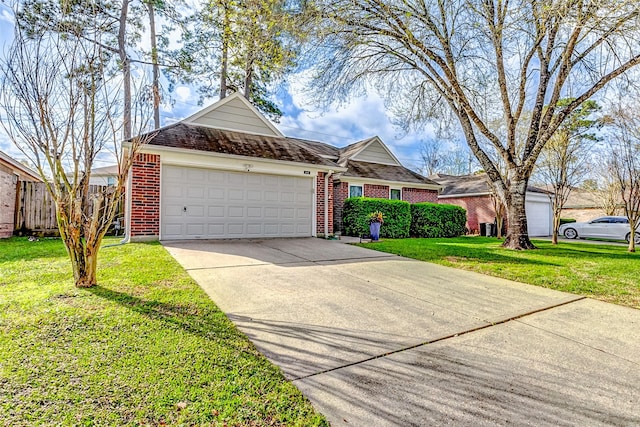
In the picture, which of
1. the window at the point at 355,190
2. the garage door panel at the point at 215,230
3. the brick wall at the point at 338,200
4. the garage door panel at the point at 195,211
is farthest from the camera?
the window at the point at 355,190

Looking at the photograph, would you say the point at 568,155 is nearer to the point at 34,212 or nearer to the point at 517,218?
the point at 517,218

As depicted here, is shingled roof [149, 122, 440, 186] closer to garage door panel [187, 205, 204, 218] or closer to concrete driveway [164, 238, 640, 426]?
garage door panel [187, 205, 204, 218]

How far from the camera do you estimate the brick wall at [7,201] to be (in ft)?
31.3

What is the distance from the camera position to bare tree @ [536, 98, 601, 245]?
12.1m

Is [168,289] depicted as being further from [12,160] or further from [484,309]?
[12,160]

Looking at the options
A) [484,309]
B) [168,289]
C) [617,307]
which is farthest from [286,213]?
[617,307]

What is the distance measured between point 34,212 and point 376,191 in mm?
13256

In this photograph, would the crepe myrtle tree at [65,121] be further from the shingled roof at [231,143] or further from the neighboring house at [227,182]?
the shingled roof at [231,143]

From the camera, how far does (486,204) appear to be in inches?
782

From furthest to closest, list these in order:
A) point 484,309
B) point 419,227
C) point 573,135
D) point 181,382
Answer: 1. point 573,135
2. point 419,227
3. point 484,309
4. point 181,382

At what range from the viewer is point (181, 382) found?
2.10 meters

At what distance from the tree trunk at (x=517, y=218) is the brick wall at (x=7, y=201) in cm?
1540

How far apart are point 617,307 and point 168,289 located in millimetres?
5962

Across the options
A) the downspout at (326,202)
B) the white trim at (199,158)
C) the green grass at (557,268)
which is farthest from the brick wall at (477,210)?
the white trim at (199,158)
